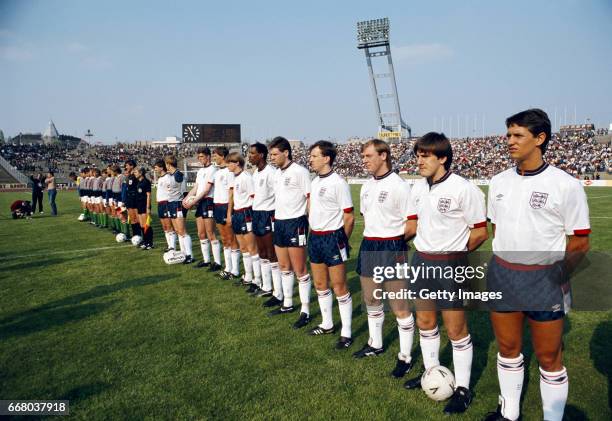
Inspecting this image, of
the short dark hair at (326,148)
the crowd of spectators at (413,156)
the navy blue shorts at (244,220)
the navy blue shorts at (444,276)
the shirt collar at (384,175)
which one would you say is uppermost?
the crowd of spectators at (413,156)

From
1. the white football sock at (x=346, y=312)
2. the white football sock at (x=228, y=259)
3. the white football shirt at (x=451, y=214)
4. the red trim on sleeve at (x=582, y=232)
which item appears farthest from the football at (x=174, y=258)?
the red trim on sleeve at (x=582, y=232)

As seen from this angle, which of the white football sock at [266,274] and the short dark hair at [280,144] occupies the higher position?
the short dark hair at [280,144]

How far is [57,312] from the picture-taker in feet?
22.5

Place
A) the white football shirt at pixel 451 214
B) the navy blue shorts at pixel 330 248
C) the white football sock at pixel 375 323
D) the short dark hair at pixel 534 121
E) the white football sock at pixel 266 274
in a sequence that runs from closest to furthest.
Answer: the short dark hair at pixel 534 121, the white football shirt at pixel 451 214, the white football sock at pixel 375 323, the navy blue shorts at pixel 330 248, the white football sock at pixel 266 274

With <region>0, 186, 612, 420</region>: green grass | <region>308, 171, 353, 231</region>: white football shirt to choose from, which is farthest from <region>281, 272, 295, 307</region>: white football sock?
<region>308, 171, 353, 231</region>: white football shirt

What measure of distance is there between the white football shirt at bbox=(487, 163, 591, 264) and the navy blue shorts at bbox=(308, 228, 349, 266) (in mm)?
2322

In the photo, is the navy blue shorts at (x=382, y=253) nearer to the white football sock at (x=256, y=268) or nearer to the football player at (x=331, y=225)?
the football player at (x=331, y=225)

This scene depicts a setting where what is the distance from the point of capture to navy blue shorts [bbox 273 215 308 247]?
19.8 ft

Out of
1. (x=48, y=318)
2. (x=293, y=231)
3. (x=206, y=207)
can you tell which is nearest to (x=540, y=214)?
(x=293, y=231)

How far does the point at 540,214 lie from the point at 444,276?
1067 mm

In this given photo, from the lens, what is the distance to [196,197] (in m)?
9.10

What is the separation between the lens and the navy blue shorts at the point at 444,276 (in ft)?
12.6

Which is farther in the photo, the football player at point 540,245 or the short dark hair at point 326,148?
the short dark hair at point 326,148

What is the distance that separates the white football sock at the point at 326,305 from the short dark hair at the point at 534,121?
342 cm
